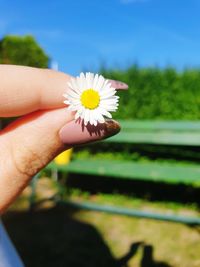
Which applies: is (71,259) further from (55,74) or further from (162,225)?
(55,74)

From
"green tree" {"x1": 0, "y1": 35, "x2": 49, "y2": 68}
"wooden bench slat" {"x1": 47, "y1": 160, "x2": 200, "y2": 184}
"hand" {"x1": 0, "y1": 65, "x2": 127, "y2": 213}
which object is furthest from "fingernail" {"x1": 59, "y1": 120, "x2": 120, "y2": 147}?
"green tree" {"x1": 0, "y1": 35, "x2": 49, "y2": 68}

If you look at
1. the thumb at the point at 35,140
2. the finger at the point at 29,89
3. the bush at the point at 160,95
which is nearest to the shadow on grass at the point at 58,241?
the bush at the point at 160,95

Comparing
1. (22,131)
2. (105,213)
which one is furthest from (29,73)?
(105,213)

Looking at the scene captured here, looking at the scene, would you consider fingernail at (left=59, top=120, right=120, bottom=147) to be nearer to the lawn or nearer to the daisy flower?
the daisy flower

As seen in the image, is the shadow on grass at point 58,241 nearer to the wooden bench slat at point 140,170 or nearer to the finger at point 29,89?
the wooden bench slat at point 140,170

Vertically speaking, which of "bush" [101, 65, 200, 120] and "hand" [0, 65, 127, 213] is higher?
"hand" [0, 65, 127, 213]

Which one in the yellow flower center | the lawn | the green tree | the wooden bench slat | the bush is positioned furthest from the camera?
the green tree

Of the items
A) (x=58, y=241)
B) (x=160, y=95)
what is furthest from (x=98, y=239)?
(x=160, y=95)
